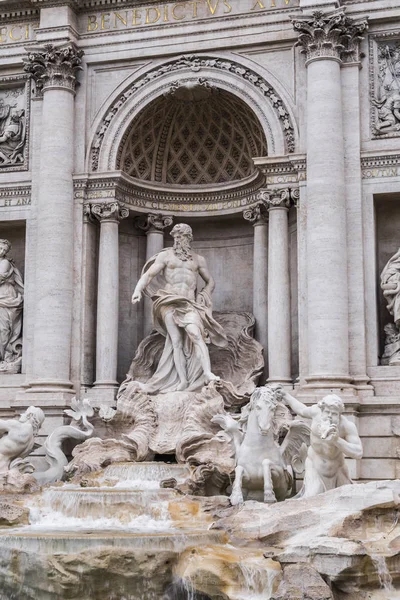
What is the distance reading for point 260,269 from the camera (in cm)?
1998

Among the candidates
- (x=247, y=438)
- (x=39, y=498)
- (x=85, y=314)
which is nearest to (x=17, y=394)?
(x=85, y=314)

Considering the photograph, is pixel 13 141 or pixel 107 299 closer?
pixel 107 299

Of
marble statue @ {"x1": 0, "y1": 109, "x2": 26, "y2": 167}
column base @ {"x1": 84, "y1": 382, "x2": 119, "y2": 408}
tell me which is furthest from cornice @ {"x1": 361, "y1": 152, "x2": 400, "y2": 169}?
marble statue @ {"x1": 0, "y1": 109, "x2": 26, "y2": 167}

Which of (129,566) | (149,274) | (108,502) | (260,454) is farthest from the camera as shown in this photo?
(149,274)

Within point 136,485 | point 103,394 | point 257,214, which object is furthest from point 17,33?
point 136,485

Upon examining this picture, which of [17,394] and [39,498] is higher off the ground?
[17,394]

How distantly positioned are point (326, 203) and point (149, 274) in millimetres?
3769

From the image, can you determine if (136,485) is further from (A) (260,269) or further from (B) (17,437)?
(A) (260,269)

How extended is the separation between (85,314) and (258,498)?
6680mm

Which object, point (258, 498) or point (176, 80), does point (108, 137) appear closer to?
point (176, 80)

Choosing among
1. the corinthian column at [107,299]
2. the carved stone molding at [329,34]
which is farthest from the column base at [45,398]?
the carved stone molding at [329,34]

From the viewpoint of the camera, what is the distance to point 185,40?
20000 millimetres

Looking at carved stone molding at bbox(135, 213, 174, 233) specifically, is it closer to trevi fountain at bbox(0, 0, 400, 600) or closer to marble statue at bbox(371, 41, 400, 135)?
trevi fountain at bbox(0, 0, 400, 600)

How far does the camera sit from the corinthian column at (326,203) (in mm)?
17609
